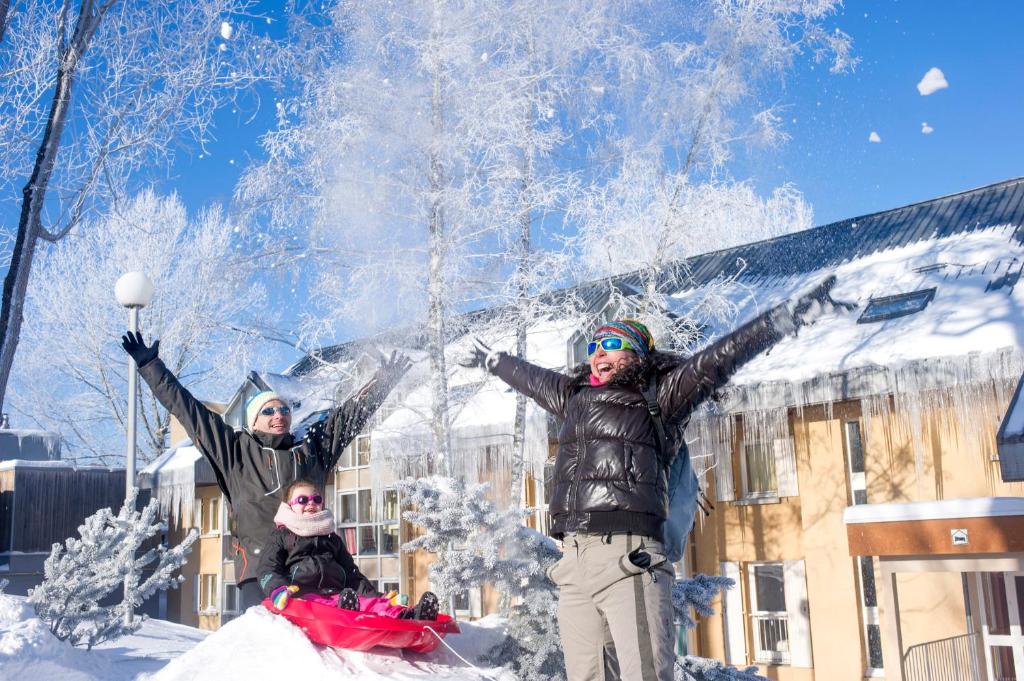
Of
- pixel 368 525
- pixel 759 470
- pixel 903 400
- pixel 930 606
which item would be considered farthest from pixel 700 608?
pixel 368 525

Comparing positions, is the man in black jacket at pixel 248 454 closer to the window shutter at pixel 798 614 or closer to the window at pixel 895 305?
the window at pixel 895 305

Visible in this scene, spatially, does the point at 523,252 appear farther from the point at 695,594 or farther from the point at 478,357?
the point at 478,357

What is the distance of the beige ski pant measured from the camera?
321 centimetres

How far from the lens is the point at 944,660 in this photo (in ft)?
39.4

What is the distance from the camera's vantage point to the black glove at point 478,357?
436 cm

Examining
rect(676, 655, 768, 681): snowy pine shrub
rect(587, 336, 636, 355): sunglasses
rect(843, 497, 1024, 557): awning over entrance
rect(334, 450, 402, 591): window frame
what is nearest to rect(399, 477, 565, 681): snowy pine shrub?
rect(676, 655, 768, 681): snowy pine shrub

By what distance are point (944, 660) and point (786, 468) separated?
→ 3.81m

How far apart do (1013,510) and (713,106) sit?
20.1ft

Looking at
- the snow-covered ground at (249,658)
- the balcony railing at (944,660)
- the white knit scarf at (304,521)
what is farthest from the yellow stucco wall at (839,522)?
the white knit scarf at (304,521)

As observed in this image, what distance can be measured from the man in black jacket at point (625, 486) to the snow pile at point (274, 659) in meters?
1.21

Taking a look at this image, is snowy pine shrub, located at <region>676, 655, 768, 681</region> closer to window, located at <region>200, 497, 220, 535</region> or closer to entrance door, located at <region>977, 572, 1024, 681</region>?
entrance door, located at <region>977, 572, 1024, 681</region>

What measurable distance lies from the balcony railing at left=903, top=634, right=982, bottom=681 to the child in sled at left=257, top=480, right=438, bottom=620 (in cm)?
917

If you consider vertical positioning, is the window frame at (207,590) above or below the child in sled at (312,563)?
below

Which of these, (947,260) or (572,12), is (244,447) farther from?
(947,260)
